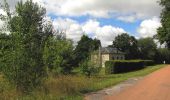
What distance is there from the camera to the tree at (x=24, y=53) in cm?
1697

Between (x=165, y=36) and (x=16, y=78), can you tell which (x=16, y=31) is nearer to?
(x=16, y=78)

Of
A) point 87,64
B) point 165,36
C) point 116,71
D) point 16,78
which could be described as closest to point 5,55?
point 16,78

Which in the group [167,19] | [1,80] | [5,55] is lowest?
[1,80]

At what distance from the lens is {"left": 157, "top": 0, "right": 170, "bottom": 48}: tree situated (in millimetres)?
62041

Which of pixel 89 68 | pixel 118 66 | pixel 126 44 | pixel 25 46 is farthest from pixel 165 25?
pixel 126 44

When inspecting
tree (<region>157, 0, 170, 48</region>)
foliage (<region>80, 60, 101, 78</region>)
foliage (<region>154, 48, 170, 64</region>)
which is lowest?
foliage (<region>80, 60, 101, 78</region>)

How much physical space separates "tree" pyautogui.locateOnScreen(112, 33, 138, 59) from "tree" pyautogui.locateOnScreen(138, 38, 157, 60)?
3083 mm

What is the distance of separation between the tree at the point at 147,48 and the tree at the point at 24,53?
336 ft

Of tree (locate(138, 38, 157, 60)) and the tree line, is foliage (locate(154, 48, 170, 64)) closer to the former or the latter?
tree (locate(138, 38, 157, 60))

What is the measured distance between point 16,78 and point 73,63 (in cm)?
1819

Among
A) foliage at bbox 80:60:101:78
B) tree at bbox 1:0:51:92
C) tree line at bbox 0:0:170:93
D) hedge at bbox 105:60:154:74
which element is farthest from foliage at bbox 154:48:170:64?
tree at bbox 1:0:51:92

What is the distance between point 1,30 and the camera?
17.7 meters

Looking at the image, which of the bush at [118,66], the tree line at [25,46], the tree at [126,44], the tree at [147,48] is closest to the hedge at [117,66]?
the bush at [118,66]

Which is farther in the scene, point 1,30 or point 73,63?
point 73,63
